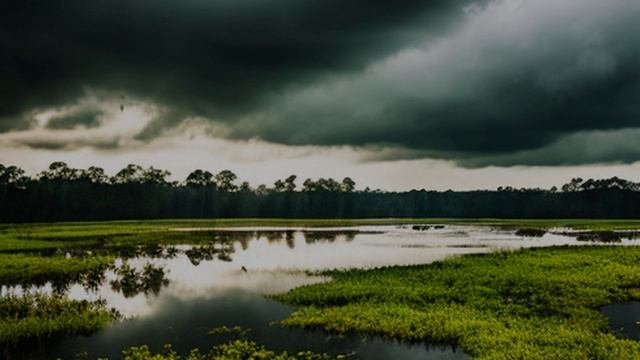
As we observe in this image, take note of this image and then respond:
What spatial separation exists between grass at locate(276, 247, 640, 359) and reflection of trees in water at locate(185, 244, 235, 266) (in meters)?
15.4

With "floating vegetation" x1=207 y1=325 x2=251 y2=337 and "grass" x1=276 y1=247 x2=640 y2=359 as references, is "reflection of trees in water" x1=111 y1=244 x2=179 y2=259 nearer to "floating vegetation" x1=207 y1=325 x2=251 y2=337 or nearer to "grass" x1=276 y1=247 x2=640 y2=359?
"grass" x1=276 y1=247 x2=640 y2=359

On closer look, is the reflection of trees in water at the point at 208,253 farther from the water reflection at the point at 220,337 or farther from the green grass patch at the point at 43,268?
the water reflection at the point at 220,337

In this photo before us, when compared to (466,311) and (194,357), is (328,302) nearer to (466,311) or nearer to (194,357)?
(466,311)

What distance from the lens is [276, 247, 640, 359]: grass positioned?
55.3 ft

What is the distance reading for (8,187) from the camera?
145 metres

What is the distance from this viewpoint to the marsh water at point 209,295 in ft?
57.6

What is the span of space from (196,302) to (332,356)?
36.2 ft

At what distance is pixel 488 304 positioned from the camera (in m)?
23.2

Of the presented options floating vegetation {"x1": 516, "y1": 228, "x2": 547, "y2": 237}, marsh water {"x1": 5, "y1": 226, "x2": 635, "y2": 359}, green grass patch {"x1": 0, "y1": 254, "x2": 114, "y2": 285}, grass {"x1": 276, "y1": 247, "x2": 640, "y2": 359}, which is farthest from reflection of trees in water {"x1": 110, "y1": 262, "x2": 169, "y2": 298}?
floating vegetation {"x1": 516, "y1": 228, "x2": 547, "y2": 237}

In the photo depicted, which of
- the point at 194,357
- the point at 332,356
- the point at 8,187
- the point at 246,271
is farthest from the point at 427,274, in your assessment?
the point at 8,187

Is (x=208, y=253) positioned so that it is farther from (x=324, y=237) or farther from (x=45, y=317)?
(x=45, y=317)

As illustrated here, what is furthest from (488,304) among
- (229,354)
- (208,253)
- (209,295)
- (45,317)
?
(208,253)

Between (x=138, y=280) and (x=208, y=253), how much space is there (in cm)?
1599

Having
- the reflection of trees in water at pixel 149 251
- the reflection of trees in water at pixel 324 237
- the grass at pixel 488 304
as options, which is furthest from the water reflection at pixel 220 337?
the reflection of trees in water at pixel 324 237
